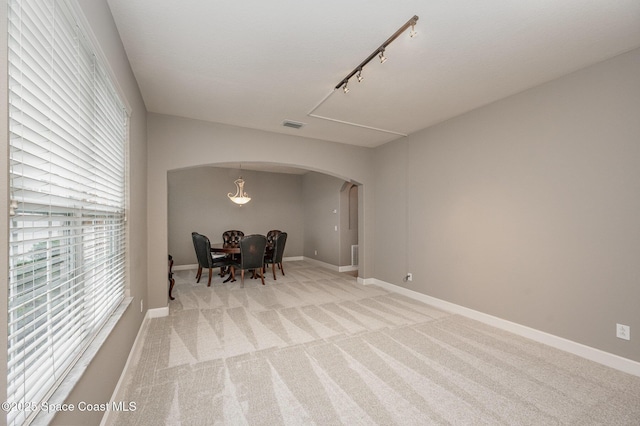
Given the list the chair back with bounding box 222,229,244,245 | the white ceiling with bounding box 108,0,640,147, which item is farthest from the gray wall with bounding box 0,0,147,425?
the chair back with bounding box 222,229,244,245

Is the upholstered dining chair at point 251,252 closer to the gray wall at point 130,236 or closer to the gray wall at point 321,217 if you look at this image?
the gray wall at point 130,236

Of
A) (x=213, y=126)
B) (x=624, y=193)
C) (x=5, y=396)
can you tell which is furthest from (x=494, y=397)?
(x=213, y=126)

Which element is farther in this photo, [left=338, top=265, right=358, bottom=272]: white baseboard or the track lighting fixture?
[left=338, top=265, right=358, bottom=272]: white baseboard

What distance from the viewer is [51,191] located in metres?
1.14

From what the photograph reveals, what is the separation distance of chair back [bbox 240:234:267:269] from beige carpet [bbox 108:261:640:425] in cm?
155

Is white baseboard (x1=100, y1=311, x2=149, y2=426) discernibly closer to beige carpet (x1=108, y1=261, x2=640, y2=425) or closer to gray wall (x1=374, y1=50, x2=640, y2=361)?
beige carpet (x1=108, y1=261, x2=640, y2=425)

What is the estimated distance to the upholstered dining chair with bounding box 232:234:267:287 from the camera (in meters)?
5.14

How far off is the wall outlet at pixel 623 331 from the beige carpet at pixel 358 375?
305mm

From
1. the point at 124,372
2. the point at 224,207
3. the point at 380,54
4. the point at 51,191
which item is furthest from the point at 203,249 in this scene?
the point at 380,54

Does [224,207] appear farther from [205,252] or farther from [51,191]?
[51,191]

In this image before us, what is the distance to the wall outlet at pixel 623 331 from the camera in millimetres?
2346

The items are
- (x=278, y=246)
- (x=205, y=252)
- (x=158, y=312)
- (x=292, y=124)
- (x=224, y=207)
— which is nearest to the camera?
(x=158, y=312)

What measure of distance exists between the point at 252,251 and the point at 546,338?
439 cm

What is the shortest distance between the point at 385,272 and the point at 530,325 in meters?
2.39
